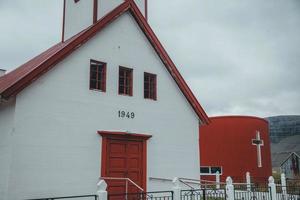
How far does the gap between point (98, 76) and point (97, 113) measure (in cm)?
157

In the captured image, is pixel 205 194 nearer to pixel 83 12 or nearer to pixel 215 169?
pixel 83 12

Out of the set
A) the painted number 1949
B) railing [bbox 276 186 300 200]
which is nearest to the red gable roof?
the painted number 1949

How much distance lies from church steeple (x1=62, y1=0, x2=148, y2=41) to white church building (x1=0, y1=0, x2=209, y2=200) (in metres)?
0.05

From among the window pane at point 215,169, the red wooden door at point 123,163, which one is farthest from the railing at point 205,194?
the window pane at point 215,169

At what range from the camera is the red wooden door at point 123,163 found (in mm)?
13057

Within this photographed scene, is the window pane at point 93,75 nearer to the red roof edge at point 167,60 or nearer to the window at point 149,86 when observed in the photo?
the window at point 149,86

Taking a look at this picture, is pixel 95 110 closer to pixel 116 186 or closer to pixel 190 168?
pixel 116 186

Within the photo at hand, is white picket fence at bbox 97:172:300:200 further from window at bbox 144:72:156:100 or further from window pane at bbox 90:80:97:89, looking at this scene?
window pane at bbox 90:80:97:89

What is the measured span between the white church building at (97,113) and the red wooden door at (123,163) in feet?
0.13

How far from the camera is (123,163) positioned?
13492 millimetres

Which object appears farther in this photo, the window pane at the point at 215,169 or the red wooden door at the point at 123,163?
the window pane at the point at 215,169

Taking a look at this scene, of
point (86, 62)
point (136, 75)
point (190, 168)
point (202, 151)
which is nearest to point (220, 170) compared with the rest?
point (202, 151)

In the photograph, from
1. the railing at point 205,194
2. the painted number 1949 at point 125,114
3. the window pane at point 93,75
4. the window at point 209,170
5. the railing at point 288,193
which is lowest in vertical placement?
the railing at point 288,193

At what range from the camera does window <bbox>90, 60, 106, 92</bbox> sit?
1348 cm
